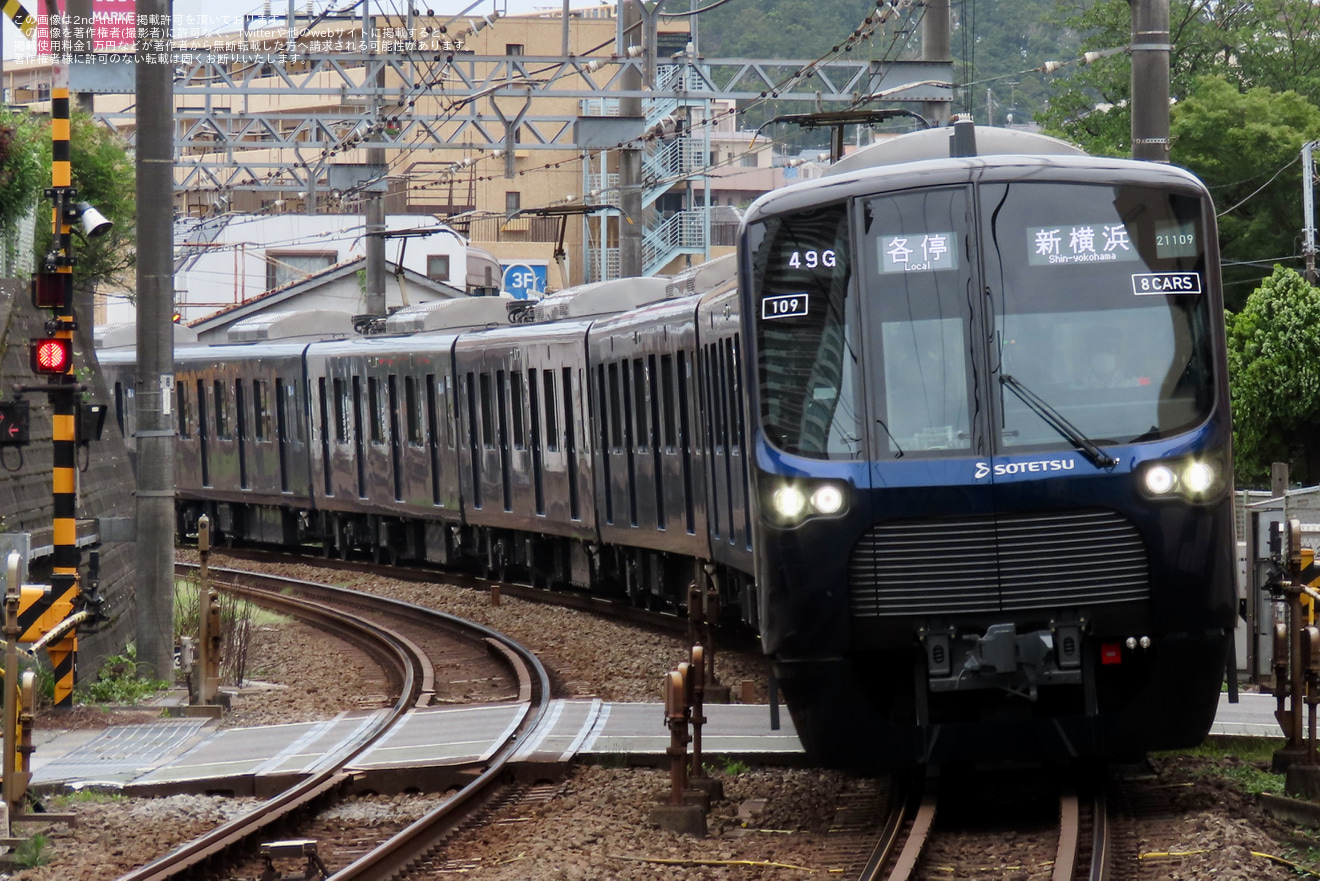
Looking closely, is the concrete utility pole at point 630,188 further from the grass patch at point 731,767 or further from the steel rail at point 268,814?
the grass patch at point 731,767

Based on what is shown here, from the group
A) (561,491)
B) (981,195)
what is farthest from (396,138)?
(981,195)

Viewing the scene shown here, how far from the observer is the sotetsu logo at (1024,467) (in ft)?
24.6

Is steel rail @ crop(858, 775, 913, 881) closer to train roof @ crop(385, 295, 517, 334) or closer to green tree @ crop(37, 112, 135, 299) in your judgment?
train roof @ crop(385, 295, 517, 334)

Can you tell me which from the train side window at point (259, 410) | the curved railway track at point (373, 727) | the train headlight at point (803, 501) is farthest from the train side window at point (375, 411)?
the train headlight at point (803, 501)

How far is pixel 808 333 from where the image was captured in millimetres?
7996

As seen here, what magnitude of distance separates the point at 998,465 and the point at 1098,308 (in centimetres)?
82

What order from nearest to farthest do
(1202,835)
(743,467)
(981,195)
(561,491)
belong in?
(1202,835) < (981,195) < (743,467) < (561,491)

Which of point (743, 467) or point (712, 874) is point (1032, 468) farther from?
point (743, 467)

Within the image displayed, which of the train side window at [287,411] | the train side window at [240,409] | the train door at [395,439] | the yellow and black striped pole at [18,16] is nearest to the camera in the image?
the yellow and black striped pole at [18,16]

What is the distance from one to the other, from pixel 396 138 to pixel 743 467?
16281mm

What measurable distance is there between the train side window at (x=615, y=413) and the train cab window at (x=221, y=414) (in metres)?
11.4

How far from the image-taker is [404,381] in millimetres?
23359

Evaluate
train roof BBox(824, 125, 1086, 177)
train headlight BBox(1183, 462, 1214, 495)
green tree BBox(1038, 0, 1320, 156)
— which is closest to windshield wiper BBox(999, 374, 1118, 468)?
train headlight BBox(1183, 462, 1214, 495)

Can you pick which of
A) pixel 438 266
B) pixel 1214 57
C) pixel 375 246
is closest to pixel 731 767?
pixel 375 246
